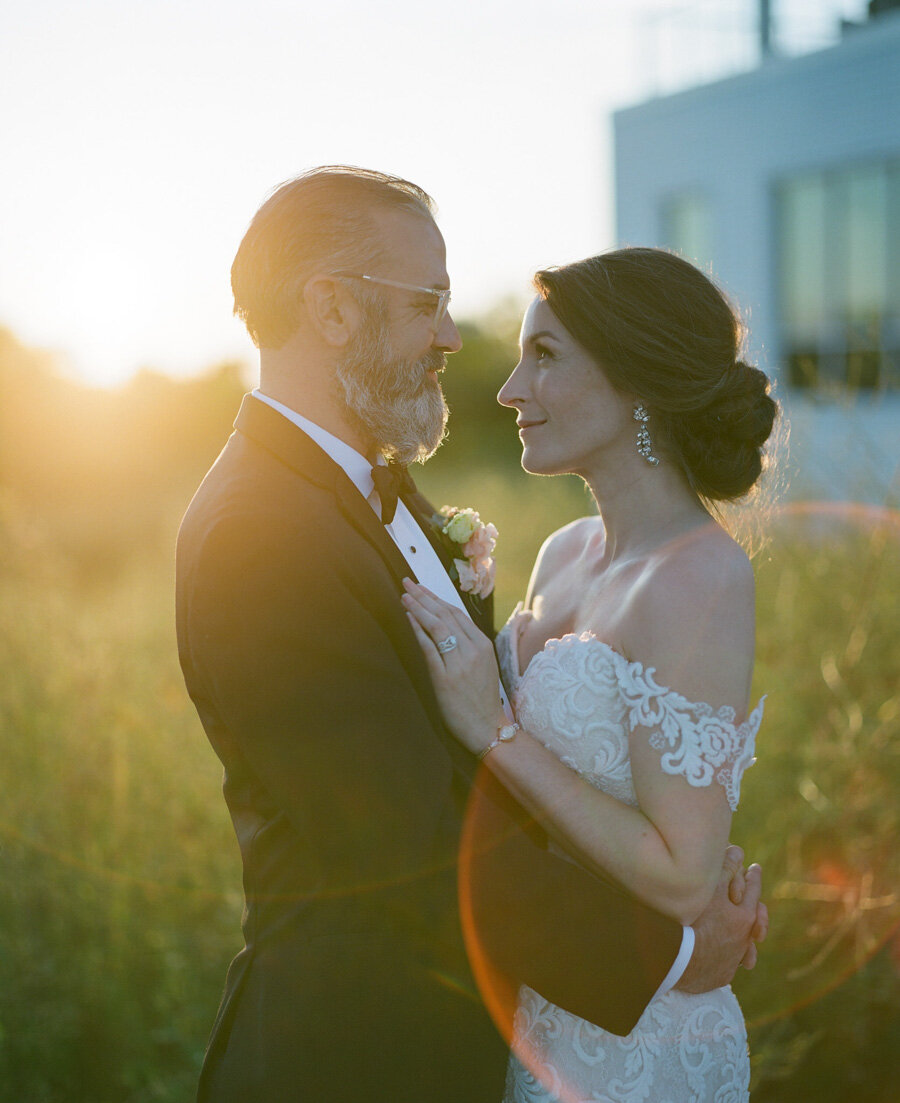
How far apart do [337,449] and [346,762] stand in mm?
795

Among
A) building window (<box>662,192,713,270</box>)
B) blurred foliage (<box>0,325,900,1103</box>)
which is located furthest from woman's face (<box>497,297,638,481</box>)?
building window (<box>662,192,713,270</box>)

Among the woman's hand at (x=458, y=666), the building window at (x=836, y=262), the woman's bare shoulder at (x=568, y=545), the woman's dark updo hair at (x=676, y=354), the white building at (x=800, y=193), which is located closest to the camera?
the woman's hand at (x=458, y=666)

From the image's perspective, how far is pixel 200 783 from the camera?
14.1ft

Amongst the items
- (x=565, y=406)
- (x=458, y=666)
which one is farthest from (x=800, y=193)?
(x=458, y=666)

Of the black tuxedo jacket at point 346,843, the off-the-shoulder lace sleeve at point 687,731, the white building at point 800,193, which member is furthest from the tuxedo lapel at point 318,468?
the white building at point 800,193

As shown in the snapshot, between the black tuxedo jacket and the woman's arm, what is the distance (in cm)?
7

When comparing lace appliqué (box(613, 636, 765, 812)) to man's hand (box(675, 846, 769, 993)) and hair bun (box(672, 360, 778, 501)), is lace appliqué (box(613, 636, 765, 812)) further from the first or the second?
hair bun (box(672, 360, 778, 501))

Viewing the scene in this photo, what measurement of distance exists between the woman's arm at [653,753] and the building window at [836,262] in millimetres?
10186

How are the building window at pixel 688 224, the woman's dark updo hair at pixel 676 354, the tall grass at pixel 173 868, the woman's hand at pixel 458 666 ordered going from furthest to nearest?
the building window at pixel 688 224 → the tall grass at pixel 173 868 → the woman's dark updo hair at pixel 676 354 → the woman's hand at pixel 458 666

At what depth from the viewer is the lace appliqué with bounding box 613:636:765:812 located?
2260 millimetres

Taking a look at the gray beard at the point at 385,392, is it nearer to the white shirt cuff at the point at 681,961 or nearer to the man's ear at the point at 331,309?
the man's ear at the point at 331,309

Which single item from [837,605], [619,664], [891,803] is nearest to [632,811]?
[619,664]

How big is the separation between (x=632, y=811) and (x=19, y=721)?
2.98 meters

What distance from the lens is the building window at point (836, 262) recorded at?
1204 cm
